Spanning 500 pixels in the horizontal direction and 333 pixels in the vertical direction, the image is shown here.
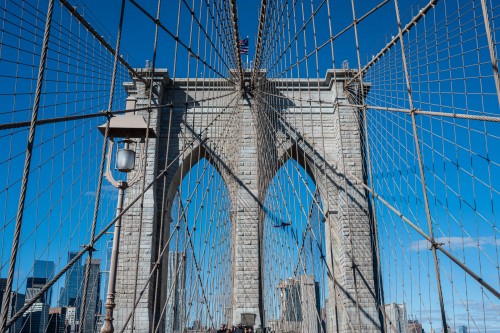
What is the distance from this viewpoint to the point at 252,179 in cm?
1209

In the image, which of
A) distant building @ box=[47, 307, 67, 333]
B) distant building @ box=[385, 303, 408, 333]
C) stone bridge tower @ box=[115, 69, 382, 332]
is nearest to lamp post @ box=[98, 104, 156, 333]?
distant building @ box=[47, 307, 67, 333]

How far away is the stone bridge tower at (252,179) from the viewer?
10930 millimetres

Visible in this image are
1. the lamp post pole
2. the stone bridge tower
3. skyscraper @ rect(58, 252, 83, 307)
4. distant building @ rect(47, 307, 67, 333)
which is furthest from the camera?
the stone bridge tower

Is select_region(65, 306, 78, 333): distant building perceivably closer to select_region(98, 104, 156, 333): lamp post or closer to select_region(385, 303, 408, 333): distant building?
select_region(98, 104, 156, 333): lamp post

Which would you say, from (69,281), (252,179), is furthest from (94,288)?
(69,281)

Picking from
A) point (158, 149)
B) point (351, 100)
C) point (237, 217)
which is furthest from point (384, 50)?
point (158, 149)

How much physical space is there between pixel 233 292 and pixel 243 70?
17.0ft

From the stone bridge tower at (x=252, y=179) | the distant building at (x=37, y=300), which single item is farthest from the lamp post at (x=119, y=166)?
the stone bridge tower at (x=252, y=179)

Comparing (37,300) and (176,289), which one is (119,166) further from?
(176,289)

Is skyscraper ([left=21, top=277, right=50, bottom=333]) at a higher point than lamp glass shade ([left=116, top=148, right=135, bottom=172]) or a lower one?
lower

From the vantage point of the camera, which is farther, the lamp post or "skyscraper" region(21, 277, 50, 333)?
"skyscraper" region(21, 277, 50, 333)

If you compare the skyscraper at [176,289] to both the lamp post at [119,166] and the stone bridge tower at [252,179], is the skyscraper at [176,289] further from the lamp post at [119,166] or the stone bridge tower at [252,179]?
the lamp post at [119,166]

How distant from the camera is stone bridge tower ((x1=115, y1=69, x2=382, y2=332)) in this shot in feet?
35.9

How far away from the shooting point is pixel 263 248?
11602mm
